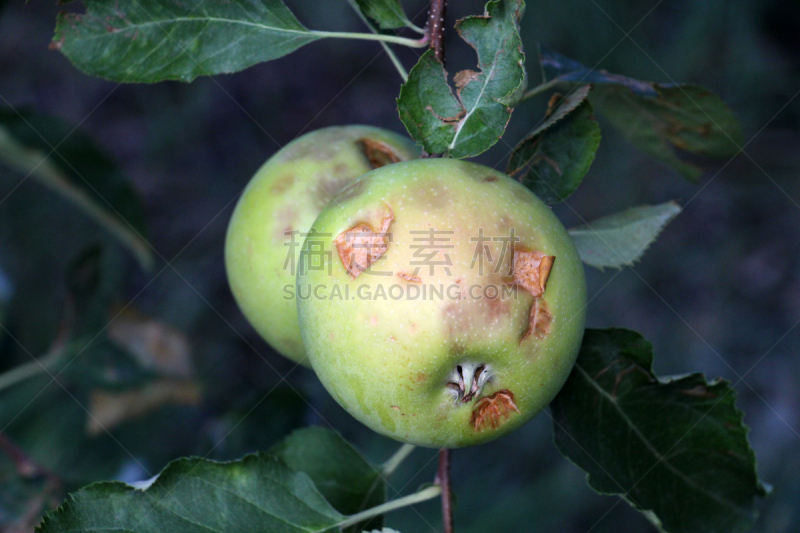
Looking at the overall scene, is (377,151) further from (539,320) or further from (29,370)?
(29,370)

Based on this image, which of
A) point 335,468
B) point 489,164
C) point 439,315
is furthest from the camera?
point 489,164

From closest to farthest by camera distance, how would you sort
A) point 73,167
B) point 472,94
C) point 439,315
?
1. point 439,315
2. point 472,94
3. point 73,167

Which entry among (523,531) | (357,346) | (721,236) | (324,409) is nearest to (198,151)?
(324,409)

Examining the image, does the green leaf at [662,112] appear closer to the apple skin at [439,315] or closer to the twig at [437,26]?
the twig at [437,26]

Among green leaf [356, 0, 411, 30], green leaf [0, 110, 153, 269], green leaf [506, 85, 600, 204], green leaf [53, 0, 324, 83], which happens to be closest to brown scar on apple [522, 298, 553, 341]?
green leaf [506, 85, 600, 204]

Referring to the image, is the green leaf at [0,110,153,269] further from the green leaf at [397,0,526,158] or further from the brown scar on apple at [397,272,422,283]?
the brown scar on apple at [397,272,422,283]

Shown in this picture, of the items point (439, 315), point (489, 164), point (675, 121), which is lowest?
point (489, 164)

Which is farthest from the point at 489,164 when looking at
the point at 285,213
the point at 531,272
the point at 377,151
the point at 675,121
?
the point at 531,272

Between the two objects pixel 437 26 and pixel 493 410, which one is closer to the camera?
pixel 493 410

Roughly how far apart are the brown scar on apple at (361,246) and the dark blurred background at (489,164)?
4.29 feet

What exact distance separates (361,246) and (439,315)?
0.12 m

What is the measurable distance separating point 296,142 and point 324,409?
1.60 meters

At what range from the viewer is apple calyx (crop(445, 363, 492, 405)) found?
779mm

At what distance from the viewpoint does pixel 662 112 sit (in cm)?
117
